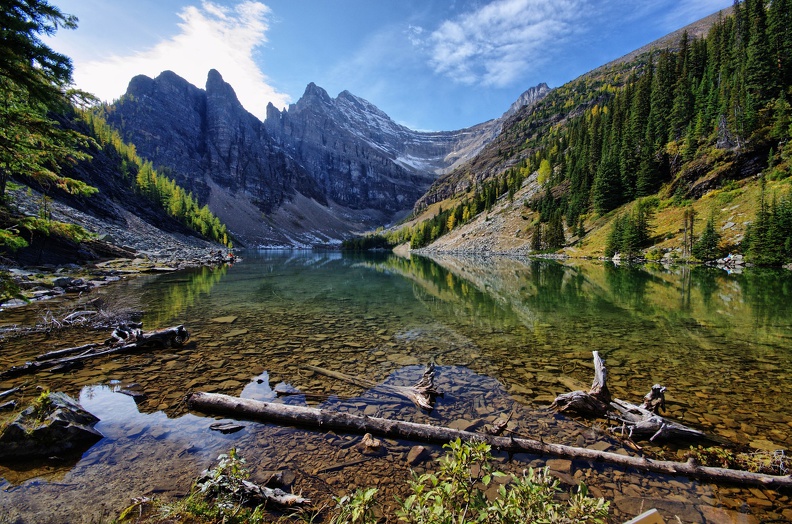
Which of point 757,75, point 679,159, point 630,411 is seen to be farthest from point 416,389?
point 757,75

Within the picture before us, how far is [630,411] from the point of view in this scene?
753 cm

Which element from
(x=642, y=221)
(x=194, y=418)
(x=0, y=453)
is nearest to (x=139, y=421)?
(x=194, y=418)

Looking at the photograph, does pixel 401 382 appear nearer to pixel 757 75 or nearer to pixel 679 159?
pixel 679 159

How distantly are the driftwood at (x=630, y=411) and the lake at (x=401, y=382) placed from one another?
1.06ft

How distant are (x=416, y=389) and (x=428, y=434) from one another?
2288mm

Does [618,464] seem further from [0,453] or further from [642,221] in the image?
[642,221]

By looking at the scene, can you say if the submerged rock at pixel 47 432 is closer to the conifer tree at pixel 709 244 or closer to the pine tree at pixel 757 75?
the conifer tree at pixel 709 244

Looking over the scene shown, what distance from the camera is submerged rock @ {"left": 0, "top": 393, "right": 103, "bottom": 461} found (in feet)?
19.4

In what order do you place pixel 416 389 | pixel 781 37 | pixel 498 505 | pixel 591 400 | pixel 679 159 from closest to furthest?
pixel 498 505 < pixel 591 400 < pixel 416 389 < pixel 781 37 < pixel 679 159

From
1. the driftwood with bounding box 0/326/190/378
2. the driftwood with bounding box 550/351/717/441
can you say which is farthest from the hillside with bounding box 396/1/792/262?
the driftwood with bounding box 0/326/190/378

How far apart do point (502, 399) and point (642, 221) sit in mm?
71229

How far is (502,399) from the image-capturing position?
9.02 meters

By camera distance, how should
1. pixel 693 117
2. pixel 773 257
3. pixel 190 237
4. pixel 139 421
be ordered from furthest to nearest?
pixel 190 237
pixel 693 117
pixel 773 257
pixel 139 421

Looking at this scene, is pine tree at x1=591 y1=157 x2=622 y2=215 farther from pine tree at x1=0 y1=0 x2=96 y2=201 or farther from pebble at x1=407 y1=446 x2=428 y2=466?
pine tree at x1=0 y1=0 x2=96 y2=201
